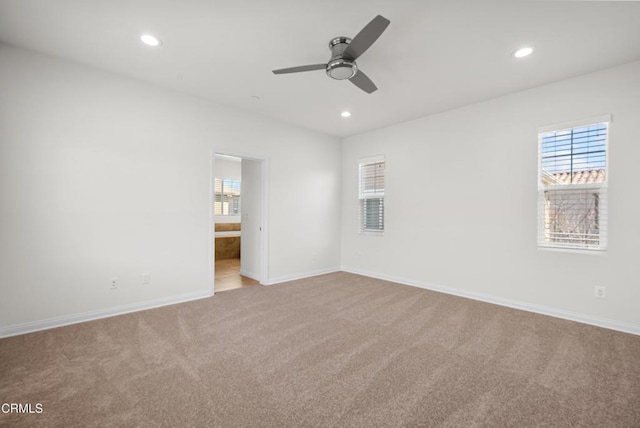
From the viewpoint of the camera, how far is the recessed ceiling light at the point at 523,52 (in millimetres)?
2572

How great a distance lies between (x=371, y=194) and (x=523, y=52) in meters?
3.12

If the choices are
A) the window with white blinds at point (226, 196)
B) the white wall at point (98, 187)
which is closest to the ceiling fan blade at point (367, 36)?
the white wall at point (98, 187)

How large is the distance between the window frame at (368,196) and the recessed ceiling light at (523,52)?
2558mm

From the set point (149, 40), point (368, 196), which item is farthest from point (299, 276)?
point (149, 40)

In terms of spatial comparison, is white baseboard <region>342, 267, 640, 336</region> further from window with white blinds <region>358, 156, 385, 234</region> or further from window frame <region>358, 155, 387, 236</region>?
window with white blinds <region>358, 156, 385, 234</region>

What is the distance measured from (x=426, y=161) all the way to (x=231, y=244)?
536cm

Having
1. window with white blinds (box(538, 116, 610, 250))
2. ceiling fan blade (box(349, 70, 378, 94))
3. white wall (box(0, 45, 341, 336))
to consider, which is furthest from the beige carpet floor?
ceiling fan blade (box(349, 70, 378, 94))

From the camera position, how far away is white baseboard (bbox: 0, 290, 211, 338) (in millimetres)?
2623

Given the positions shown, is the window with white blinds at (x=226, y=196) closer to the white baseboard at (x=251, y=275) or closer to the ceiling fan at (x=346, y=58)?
the white baseboard at (x=251, y=275)

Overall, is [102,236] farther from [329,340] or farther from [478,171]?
[478,171]

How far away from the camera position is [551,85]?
3.27 meters

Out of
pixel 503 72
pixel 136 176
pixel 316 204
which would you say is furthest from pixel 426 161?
pixel 136 176

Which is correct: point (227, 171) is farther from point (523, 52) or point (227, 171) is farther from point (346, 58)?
point (523, 52)
